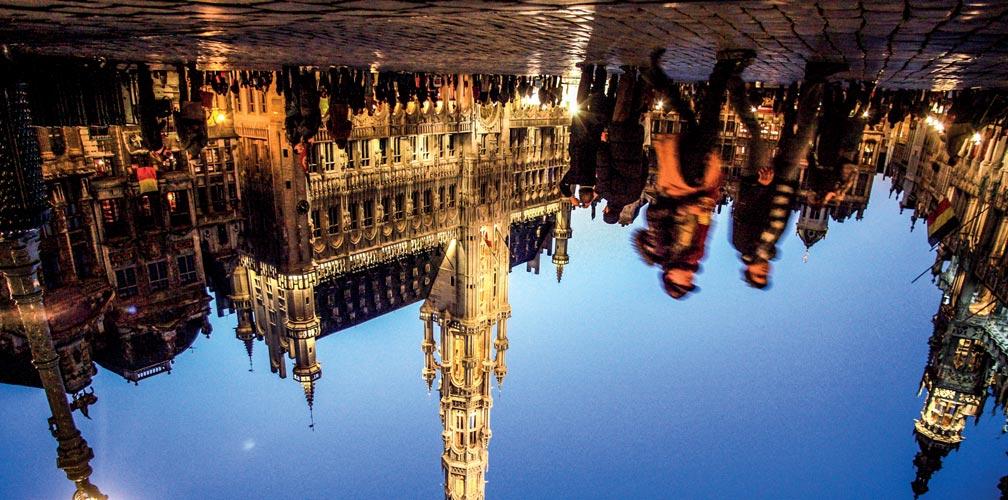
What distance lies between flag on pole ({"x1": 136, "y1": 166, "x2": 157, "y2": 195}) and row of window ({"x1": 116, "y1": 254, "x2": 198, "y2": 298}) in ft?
10.2

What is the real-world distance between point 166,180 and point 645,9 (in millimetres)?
22007

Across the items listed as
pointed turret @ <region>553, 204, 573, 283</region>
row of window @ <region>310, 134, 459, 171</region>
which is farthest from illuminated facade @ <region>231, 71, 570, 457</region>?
pointed turret @ <region>553, 204, 573, 283</region>

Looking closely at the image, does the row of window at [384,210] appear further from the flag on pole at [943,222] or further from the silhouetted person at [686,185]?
the flag on pole at [943,222]

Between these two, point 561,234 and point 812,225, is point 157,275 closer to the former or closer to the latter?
point 561,234

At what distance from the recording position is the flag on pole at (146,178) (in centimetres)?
1847

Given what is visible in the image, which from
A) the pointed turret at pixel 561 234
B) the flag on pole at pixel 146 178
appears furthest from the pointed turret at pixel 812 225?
the flag on pole at pixel 146 178

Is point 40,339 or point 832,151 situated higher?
point 832,151

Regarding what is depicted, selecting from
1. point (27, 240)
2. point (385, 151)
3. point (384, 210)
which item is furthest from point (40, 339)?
point (384, 210)

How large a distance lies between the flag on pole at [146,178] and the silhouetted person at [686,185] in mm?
19942

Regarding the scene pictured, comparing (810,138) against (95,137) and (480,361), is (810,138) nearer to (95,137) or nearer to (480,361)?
(480,361)

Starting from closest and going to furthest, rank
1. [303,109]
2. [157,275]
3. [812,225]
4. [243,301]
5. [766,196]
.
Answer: [766,196], [303,109], [157,275], [243,301], [812,225]

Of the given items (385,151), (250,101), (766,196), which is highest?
(250,101)

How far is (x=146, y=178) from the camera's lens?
18625 mm

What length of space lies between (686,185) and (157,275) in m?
22.2
